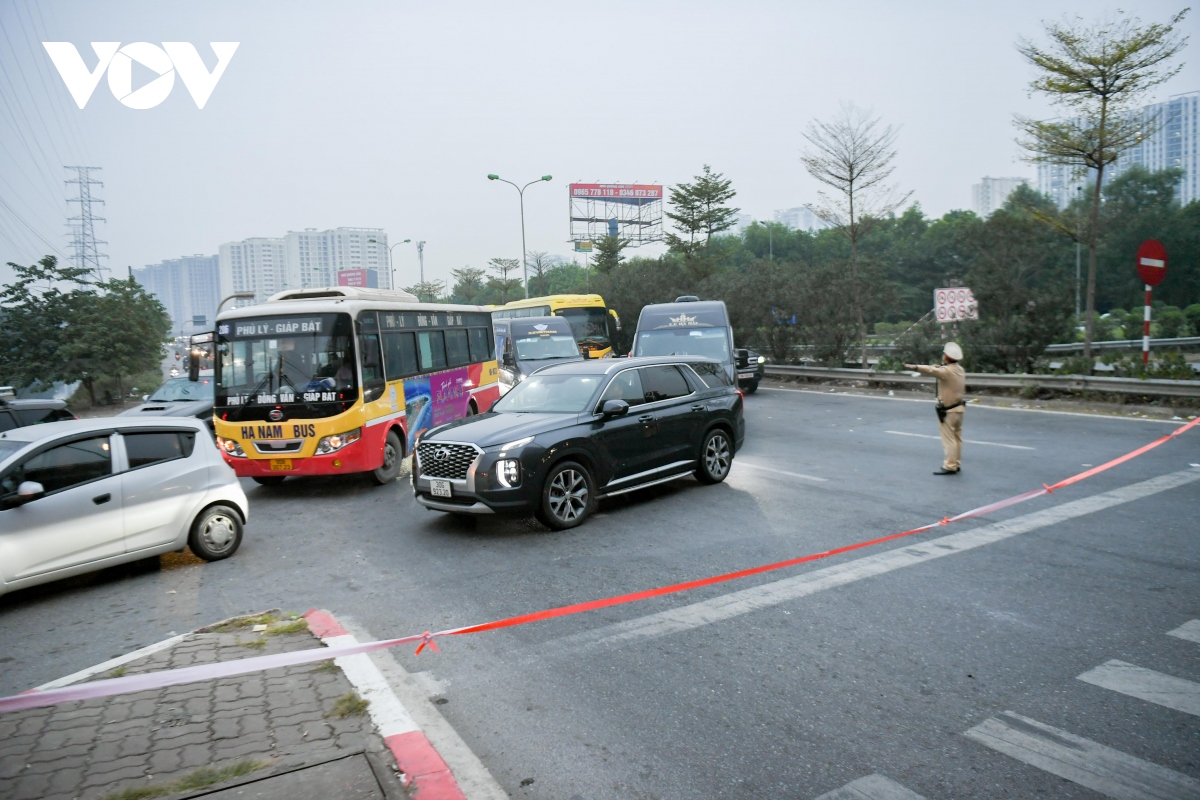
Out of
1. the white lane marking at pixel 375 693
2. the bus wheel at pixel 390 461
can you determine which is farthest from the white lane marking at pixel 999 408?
the white lane marking at pixel 375 693

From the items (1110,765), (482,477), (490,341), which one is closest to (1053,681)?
(1110,765)

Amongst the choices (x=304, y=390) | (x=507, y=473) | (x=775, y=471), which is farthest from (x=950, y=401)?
(x=304, y=390)

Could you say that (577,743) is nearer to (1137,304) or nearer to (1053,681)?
(1053,681)

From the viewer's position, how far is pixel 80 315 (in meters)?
28.7

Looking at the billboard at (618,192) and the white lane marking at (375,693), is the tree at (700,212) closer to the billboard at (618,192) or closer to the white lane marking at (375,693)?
the billboard at (618,192)

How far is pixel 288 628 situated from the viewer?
5754mm

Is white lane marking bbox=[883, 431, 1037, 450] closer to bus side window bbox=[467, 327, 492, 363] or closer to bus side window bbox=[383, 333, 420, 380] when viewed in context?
bus side window bbox=[467, 327, 492, 363]

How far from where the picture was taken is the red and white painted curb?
370 cm

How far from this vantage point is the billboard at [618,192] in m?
66.8

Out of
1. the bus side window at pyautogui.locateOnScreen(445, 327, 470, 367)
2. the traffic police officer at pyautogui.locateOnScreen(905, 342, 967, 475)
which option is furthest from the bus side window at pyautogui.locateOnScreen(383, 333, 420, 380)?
the traffic police officer at pyautogui.locateOnScreen(905, 342, 967, 475)

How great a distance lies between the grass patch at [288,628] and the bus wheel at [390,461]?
5.78 metres

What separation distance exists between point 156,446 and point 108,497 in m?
0.73

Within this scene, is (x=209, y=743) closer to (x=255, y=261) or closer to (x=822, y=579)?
(x=822, y=579)

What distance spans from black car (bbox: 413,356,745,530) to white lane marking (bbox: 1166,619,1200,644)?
515 cm
